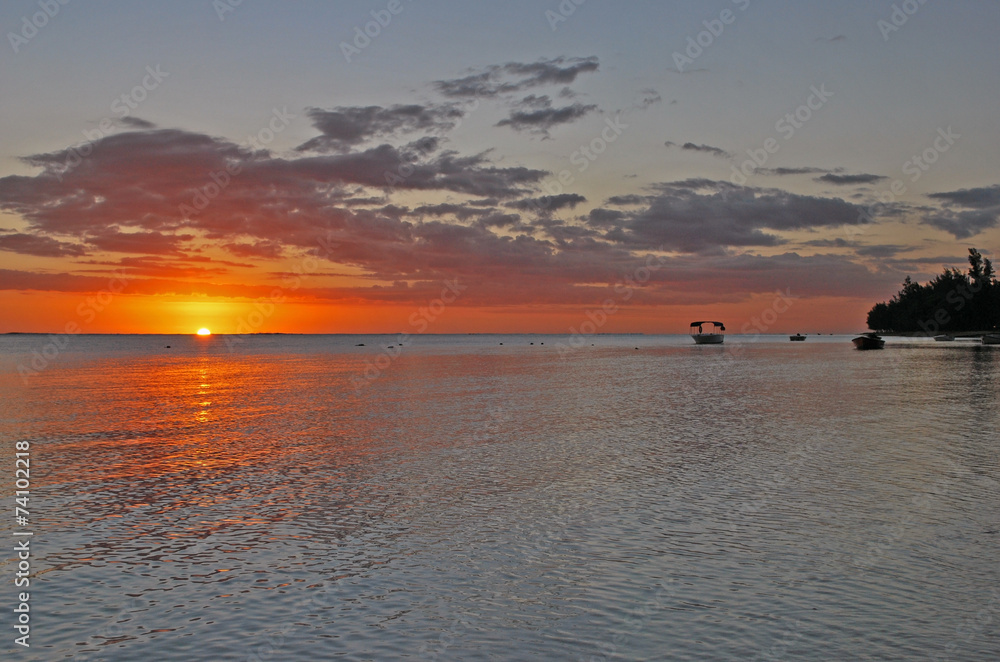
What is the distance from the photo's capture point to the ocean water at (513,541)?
8.96m

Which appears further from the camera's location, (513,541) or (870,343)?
(870,343)

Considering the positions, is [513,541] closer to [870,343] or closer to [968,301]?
[870,343]

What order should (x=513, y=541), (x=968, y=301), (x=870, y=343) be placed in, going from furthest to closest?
(x=968, y=301) < (x=870, y=343) < (x=513, y=541)

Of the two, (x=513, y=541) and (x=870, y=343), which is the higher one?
(x=870, y=343)

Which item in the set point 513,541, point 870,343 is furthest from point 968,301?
point 513,541

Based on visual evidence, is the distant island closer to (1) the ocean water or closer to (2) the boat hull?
(2) the boat hull

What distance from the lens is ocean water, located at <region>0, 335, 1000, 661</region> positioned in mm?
8961

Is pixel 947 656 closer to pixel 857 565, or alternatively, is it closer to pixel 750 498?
pixel 857 565

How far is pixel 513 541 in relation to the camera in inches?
509

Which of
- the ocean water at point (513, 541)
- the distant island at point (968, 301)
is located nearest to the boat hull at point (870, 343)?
the distant island at point (968, 301)

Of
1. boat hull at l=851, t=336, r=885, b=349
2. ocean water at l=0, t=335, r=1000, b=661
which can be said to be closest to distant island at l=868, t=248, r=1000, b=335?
boat hull at l=851, t=336, r=885, b=349

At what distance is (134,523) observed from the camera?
47.0ft

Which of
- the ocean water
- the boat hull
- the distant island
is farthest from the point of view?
the distant island

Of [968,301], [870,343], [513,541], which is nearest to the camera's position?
[513,541]
